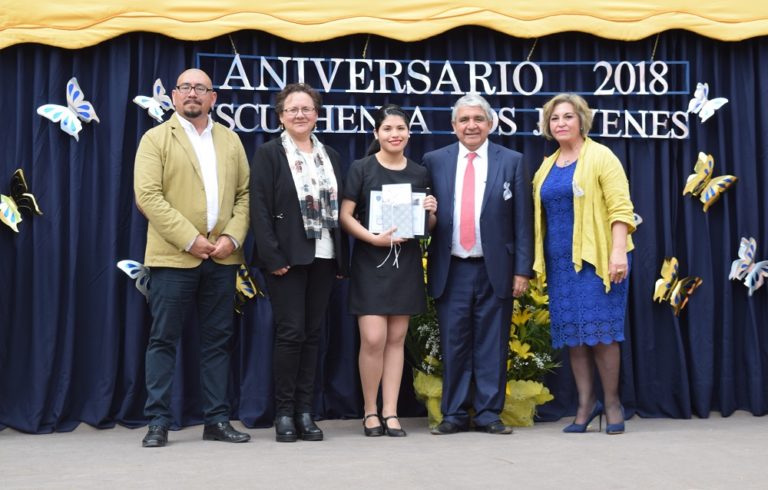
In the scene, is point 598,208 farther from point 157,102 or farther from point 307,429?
point 157,102

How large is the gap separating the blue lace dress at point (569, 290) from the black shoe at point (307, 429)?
3.70 feet

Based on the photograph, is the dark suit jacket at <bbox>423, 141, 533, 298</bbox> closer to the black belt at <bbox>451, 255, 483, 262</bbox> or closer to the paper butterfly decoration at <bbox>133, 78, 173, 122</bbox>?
the black belt at <bbox>451, 255, 483, 262</bbox>

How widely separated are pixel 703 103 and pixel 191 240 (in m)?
2.78

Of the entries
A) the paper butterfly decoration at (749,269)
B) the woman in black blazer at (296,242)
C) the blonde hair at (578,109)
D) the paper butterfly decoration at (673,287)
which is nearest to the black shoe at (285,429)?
the woman in black blazer at (296,242)

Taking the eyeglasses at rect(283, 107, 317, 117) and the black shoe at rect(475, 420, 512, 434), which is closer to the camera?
the eyeglasses at rect(283, 107, 317, 117)

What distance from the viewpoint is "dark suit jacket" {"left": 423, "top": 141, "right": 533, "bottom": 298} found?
4.71 metres

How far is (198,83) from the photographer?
4.54 metres

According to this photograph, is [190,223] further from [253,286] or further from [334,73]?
[334,73]

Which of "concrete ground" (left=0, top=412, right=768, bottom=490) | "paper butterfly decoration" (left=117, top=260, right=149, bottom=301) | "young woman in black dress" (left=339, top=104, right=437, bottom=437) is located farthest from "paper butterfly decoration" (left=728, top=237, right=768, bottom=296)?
"paper butterfly decoration" (left=117, top=260, right=149, bottom=301)

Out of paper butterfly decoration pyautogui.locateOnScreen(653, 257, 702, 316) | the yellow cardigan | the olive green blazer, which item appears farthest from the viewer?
paper butterfly decoration pyautogui.locateOnScreen(653, 257, 702, 316)

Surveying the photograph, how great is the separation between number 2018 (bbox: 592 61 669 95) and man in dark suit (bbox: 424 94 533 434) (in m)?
0.99

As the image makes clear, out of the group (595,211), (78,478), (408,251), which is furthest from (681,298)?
(78,478)

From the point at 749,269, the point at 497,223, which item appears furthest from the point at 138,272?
the point at 749,269

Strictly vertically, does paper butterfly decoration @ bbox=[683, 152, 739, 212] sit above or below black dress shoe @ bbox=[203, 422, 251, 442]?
above
